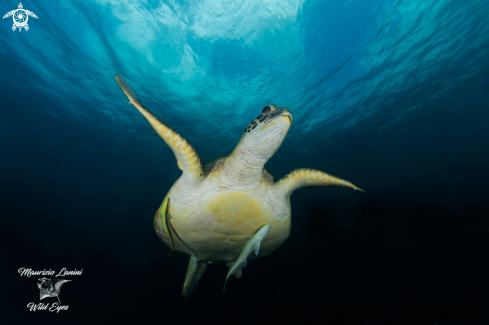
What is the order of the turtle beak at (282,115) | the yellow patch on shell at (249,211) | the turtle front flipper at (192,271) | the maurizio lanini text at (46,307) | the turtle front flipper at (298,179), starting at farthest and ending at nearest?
the maurizio lanini text at (46,307) < the turtle front flipper at (192,271) < the turtle front flipper at (298,179) < the yellow patch on shell at (249,211) < the turtle beak at (282,115)

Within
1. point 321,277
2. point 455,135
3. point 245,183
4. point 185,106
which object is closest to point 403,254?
point 321,277

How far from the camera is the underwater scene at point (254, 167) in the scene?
3578 millimetres

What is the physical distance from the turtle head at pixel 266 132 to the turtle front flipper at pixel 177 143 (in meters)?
0.68

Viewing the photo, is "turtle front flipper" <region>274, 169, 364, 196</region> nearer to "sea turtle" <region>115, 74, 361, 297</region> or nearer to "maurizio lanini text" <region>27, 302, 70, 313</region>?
"sea turtle" <region>115, 74, 361, 297</region>

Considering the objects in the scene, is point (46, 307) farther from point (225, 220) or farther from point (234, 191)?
point (234, 191)

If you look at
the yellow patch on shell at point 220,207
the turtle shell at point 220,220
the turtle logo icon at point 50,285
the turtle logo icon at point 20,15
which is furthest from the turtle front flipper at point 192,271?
the turtle logo icon at point 20,15

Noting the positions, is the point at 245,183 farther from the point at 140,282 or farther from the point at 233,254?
the point at 140,282

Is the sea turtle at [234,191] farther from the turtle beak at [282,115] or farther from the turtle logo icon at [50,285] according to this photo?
the turtle logo icon at [50,285]

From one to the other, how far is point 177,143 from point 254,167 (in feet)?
3.61

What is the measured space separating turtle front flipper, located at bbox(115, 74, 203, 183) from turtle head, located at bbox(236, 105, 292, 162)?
0.68m

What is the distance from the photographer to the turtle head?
2.23 meters

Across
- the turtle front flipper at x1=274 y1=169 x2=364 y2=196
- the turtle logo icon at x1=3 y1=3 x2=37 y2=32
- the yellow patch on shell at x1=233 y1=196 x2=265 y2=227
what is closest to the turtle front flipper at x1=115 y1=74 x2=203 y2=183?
the yellow patch on shell at x1=233 y1=196 x2=265 y2=227

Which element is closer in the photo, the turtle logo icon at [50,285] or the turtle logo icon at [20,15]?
the turtle logo icon at [50,285]

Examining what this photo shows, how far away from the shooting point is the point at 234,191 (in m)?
2.92
